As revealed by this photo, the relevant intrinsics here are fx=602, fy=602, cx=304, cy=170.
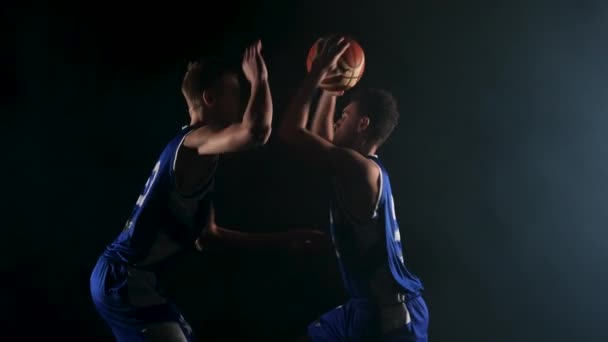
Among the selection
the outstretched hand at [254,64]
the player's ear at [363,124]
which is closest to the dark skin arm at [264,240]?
the player's ear at [363,124]

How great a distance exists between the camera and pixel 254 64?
2682mm

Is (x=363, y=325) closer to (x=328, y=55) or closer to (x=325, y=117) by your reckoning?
(x=325, y=117)

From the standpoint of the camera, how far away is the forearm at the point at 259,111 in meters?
2.49

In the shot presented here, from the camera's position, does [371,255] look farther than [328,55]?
No

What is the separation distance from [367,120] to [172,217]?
968mm

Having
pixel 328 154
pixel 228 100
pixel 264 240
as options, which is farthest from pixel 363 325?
pixel 228 100

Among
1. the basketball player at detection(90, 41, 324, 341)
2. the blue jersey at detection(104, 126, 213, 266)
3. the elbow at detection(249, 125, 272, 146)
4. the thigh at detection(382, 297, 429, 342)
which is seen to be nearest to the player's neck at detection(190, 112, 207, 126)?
the basketball player at detection(90, 41, 324, 341)

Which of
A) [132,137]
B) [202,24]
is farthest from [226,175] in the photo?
[202,24]

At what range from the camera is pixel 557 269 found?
2.91m

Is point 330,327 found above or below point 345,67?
below

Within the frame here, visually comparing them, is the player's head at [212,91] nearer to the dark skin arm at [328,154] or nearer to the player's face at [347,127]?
A: the dark skin arm at [328,154]

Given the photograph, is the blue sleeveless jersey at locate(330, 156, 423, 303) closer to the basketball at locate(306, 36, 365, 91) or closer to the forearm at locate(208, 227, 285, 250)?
the forearm at locate(208, 227, 285, 250)

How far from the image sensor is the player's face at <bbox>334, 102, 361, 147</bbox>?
269cm

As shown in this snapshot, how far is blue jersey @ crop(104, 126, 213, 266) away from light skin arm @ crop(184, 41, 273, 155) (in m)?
0.10
